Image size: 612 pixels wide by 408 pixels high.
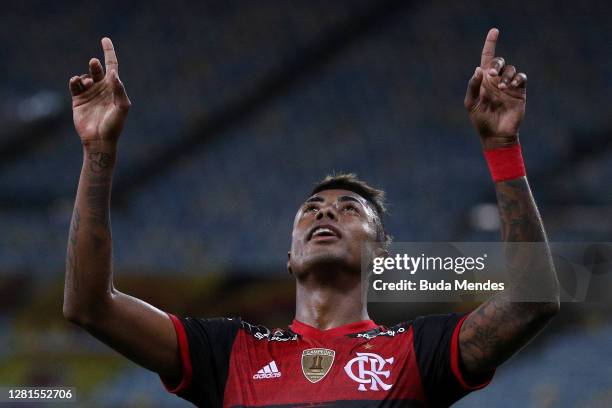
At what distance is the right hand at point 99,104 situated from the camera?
9.79 ft

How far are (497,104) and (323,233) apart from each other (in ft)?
3.77

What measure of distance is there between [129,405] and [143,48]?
4142 millimetres

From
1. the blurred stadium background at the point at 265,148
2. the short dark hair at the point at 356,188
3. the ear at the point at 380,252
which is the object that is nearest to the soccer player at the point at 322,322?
the ear at the point at 380,252

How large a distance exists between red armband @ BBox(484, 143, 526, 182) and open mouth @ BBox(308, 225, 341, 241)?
104 cm

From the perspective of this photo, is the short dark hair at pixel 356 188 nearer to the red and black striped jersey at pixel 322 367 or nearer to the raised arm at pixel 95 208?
the red and black striped jersey at pixel 322 367

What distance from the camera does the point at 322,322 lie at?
368cm

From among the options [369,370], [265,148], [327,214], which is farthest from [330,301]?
[265,148]

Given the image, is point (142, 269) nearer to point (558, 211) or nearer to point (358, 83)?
point (358, 83)

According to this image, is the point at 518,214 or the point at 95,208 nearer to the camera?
the point at 518,214

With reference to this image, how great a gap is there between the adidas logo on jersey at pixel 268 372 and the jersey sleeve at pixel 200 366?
0.13 meters

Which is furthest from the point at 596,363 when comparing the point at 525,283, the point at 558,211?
the point at 525,283

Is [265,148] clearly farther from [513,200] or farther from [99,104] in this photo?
[513,200]

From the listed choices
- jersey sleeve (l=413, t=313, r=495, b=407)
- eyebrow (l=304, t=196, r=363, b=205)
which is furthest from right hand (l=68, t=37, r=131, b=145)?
jersey sleeve (l=413, t=313, r=495, b=407)

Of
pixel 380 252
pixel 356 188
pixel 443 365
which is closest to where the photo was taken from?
pixel 443 365
